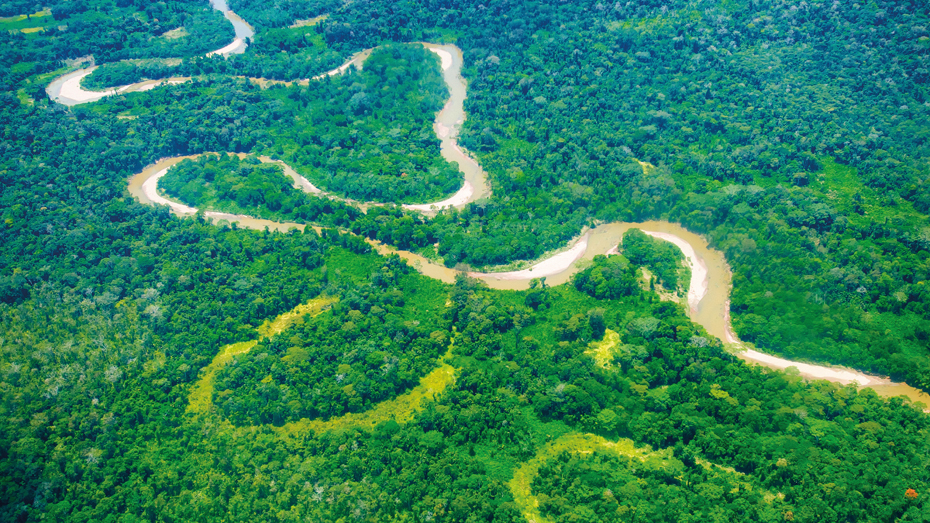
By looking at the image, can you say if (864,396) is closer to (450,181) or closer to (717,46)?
(450,181)

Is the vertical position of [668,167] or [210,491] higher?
[668,167]

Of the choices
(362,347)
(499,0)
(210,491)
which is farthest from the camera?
(499,0)

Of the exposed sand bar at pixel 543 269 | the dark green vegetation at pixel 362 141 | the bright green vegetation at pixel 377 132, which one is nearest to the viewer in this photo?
the exposed sand bar at pixel 543 269

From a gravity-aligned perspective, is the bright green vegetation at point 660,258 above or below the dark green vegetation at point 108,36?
below

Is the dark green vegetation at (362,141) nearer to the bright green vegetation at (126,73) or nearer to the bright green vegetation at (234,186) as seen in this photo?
the bright green vegetation at (234,186)

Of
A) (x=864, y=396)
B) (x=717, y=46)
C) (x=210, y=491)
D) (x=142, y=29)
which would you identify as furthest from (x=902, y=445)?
(x=142, y=29)

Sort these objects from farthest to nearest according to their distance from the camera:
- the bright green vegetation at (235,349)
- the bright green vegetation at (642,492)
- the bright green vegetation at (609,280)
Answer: the bright green vegetation at (609,280) < the bright green vegetation at (235,349) < the bright green vegetation at (642,492)

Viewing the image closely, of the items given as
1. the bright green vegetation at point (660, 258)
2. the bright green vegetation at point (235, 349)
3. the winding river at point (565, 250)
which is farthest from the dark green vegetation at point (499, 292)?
the bright green vegetation at point (660, 258)

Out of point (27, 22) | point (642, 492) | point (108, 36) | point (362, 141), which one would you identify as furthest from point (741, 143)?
point (27, 22)
